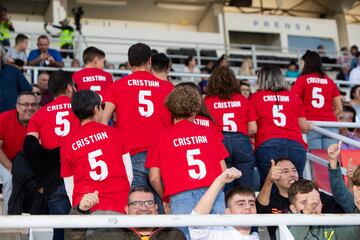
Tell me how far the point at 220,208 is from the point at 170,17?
60.5 feet

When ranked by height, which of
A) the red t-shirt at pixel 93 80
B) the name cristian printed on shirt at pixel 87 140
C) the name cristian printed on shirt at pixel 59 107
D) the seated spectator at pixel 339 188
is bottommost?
the seated spectator at pixel 339 188

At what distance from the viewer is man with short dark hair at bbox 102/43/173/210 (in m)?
4.54

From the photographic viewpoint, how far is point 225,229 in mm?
3199

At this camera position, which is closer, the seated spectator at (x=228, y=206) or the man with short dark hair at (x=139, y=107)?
the seated spectator at (x=228, y=206)

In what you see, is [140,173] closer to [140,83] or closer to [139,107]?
[139,107]

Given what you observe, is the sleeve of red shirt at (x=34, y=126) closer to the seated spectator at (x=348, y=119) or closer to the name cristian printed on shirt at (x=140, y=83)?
the name cristian printed on shirt at (x=140, y=83)

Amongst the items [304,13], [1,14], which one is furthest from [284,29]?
[1,14]

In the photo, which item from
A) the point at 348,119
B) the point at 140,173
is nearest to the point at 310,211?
the point at 140,173

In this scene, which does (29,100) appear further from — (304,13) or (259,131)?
(304,13)

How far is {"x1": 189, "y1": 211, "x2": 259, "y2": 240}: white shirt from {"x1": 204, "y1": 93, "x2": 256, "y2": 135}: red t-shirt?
7.25 ft

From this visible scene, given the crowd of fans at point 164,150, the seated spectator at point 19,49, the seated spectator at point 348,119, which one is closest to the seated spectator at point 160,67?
the crowd of fans at point 164,150

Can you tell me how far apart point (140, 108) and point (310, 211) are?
60.1 inches

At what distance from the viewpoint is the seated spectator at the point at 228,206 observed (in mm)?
3171

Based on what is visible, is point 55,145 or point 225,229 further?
point 55,145
